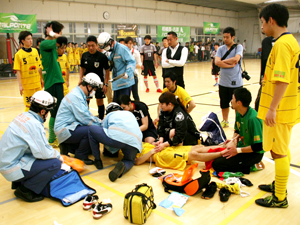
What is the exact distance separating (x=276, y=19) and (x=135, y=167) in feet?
8.94

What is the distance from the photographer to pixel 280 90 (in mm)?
2547

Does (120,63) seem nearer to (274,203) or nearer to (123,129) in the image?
(123,129)

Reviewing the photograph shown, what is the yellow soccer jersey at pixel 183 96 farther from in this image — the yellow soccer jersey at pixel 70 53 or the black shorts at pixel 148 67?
the yellow soccer jersey at pixel 70 53

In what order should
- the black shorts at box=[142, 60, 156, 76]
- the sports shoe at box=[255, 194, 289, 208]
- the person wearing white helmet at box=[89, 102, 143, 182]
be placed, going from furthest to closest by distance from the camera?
1. the black shorts at box=[142, 60, 156, 76]
2. the person wearing white helmet at box=[89, 102, 143, 182]
3. the sports shoe at box=[255, 194, 289, 208]

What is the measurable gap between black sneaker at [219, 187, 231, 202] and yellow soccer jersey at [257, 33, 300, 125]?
39.9 inches

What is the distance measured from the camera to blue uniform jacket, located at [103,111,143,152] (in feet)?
12.7

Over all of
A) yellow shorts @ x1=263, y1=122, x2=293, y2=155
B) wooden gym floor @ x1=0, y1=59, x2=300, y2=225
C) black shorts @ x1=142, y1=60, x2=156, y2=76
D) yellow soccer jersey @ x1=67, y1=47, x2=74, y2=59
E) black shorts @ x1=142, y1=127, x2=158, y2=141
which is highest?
yellow soccer jersey @ x1=67, y1=47, x2=74, y2=59

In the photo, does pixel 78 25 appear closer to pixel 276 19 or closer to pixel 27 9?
pixel 27 9

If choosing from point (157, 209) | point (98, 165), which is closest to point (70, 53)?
point (98, 165)

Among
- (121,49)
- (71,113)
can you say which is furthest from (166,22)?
Answer: (71,113)

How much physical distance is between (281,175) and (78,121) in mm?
2970

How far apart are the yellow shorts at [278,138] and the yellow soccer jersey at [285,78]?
8cm

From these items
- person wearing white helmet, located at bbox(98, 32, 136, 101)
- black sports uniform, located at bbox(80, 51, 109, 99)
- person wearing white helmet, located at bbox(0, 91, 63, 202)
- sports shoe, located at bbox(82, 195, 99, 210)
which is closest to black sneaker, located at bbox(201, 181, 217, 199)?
sports shoe, located at bbox(82, 195, 99, 210)

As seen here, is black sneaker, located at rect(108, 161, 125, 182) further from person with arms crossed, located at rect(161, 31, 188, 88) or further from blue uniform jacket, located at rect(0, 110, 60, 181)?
person with arms crossed, located at rect(161, 31, 188, 88)
